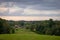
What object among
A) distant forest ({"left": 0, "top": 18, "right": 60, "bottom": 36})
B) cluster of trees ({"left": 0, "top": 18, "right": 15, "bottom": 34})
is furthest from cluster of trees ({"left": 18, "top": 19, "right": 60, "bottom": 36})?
cluster of trees ({"left": 0, "top": 18, "right": 15, "bottom": 34})

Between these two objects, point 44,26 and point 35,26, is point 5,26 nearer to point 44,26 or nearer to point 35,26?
point 35,26

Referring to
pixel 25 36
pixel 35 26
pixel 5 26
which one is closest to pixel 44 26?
pixel 35 26

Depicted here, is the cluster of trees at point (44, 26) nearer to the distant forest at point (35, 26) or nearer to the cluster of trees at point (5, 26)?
the distant forest at point (35, 26)

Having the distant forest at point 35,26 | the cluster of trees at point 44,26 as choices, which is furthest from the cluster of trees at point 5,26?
the cluster of trees at point 44,26

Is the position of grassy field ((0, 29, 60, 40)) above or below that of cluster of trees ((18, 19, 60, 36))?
below

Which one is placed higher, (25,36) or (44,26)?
(44,26)

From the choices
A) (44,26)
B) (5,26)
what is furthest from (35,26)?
(5,26)

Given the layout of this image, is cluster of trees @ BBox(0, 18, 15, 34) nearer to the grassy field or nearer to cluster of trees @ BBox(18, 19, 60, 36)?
the grassy field

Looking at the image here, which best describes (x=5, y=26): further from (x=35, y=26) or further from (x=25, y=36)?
(x=35, y=26)

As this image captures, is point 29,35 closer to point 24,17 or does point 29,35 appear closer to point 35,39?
point 35,39

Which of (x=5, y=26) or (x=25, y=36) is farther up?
(x=5, y=26)
